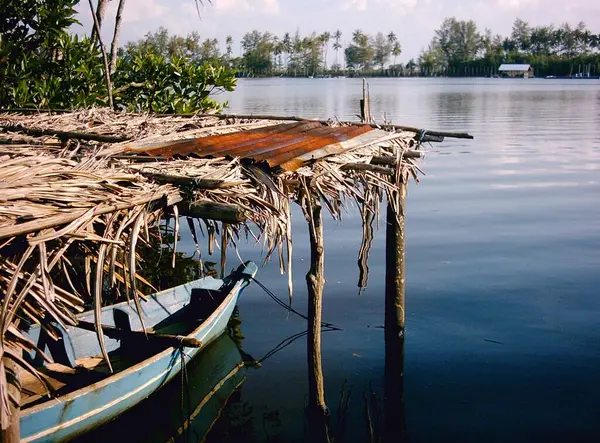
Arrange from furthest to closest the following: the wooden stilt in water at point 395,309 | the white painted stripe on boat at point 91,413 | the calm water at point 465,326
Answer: the wooden stilt in water at point 395,309 < the calm water at point 465,326 < the white painted stripe on boat at point 91,413

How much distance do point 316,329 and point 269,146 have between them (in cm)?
193

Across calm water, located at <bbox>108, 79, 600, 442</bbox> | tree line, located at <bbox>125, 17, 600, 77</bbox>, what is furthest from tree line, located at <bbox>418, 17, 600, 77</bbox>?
calm water, located at <bbox>108, 79, 600, 442</bbox>

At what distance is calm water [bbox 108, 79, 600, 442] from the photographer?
7.72 meters

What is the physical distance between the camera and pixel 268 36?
539 ft

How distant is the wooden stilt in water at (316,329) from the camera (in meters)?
6.80

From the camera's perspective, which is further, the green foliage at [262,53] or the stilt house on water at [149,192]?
the green foliage at [262,53]

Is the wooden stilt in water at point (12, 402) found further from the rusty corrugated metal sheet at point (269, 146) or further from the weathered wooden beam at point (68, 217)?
the rusty corrugated metal sheet at point (269, 146)

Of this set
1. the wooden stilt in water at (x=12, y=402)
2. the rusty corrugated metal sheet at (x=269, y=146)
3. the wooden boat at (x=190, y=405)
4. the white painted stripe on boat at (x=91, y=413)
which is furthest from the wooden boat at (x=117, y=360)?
the rusty corrugated metal sheet at (x=269, y=146)

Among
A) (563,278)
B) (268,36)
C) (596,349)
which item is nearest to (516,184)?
(563,278)

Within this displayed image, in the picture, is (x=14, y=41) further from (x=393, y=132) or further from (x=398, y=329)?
(x=398, y=329)

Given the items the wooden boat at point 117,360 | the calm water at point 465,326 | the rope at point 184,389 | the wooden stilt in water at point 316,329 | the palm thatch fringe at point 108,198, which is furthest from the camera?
the calm water at point 465,326

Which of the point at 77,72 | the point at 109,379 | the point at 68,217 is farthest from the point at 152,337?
the point at 77,72

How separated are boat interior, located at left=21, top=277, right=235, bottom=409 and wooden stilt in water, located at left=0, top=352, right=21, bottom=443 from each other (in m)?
0.58

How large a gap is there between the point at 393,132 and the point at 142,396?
4.14m
